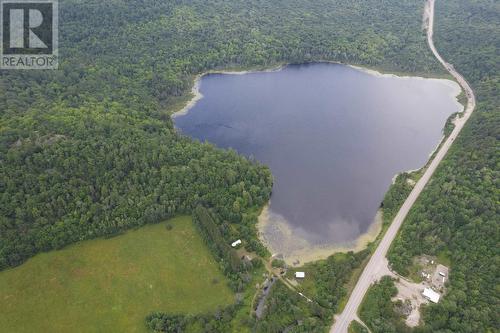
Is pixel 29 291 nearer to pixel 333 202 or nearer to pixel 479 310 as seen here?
pixel 333 202

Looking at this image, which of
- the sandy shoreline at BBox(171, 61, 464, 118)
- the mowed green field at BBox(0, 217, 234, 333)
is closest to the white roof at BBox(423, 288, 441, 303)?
the mowed green field at BBox(0, 217, 234, 333)

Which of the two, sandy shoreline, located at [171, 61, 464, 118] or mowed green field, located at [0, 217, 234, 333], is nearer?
mowed green field, located at [0, 217, 234, 333]

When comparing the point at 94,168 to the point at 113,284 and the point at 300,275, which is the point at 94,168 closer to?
the point at 113,284

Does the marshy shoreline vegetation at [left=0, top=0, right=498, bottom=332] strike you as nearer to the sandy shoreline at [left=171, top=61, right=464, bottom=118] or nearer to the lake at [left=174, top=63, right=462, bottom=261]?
the lake at [left=174, top=63, right=462, bottom=261]

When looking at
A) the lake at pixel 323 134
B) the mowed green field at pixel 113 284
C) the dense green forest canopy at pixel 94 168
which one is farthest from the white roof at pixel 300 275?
the mowed green field at pixel 113 284

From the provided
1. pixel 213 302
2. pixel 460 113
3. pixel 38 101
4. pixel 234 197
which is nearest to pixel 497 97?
pixel 460 113

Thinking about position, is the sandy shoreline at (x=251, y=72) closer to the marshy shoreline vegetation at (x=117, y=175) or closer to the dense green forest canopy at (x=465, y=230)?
the marshy shoreline vegetation at (x=117, y=175)
